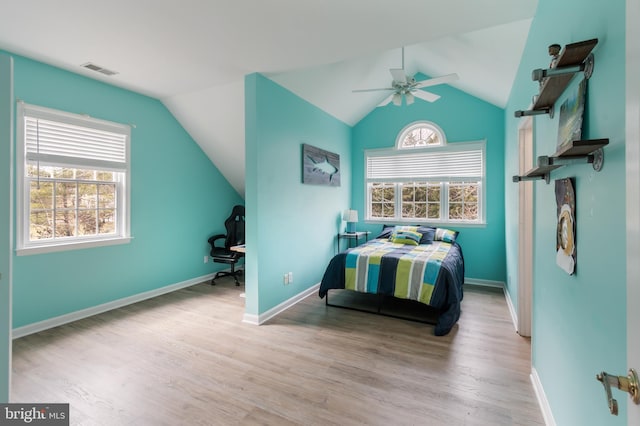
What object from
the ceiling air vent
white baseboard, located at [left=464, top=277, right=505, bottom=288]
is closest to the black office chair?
the ceiling air vent

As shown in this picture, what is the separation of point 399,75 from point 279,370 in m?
3.10

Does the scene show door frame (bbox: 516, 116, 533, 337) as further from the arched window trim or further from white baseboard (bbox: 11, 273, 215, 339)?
white baseboard (bbox: 11, 273, 215, 339)

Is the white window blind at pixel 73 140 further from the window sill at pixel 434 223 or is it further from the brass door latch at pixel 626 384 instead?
the brass door latch at pixel 626 384

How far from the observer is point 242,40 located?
8.73 ft

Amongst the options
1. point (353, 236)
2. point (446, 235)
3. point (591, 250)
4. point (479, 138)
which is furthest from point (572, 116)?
point (353, 236)

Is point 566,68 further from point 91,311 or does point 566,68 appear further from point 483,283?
point 91,311

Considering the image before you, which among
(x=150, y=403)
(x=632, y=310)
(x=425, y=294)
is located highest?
(x=632, y=310)

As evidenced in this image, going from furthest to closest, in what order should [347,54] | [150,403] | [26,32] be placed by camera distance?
[347,54] → [26,32] → [150,403]

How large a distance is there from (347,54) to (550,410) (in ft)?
10.1

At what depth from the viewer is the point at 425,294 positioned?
10.5 ft

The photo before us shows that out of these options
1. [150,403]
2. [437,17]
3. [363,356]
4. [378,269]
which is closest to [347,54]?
[437,17]

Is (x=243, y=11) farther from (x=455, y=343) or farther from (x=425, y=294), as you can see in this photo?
(x=455, y=343)

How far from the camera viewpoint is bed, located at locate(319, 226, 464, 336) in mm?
3117

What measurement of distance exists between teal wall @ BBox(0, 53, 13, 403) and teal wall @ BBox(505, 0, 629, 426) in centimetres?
251
